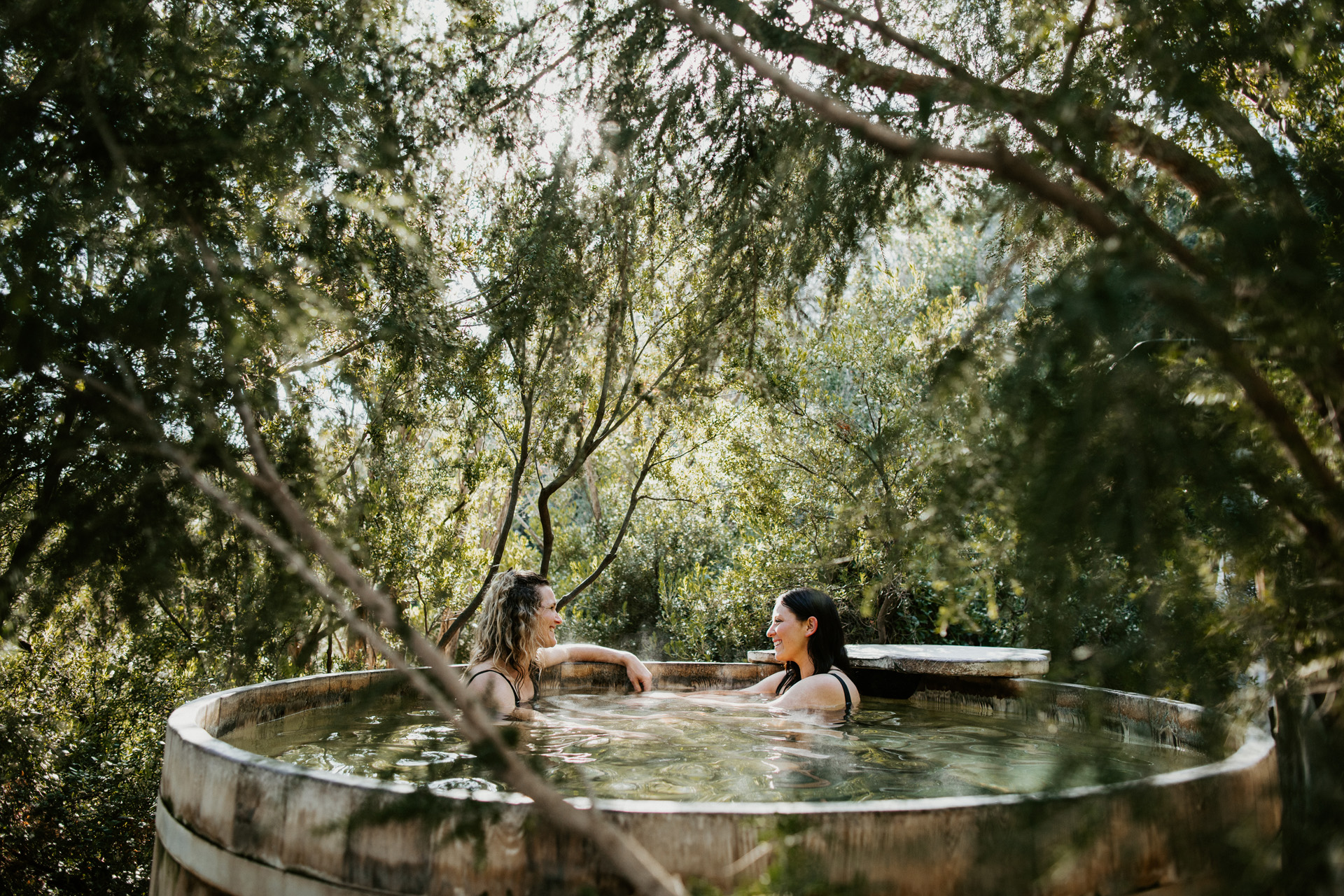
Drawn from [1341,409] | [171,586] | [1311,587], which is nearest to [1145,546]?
[1311,587]

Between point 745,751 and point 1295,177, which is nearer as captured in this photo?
point 1295,177

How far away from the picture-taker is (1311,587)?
2023 mm

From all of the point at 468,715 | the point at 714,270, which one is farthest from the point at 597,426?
the point at 468,715

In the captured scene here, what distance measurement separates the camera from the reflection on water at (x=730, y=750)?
312cm

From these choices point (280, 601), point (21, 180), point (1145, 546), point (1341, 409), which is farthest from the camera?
point (280, 601)

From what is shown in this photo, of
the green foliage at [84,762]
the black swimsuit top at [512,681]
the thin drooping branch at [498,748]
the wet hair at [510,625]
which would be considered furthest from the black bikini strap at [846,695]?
the green foliage at [84,762]

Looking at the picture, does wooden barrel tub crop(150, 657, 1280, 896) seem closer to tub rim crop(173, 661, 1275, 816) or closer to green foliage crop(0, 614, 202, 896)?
tub rim crop(173, 661, 1275, 816)

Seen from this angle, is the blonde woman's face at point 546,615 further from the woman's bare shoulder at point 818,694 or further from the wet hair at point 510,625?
the woman's bare shoulder at point 818,694

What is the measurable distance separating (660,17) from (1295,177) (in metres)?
2.10

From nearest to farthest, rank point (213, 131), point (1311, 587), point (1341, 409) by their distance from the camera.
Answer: point (1311, 587)
point (1341, 409)
point (213, 131)

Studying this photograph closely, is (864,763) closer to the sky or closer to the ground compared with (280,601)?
closer to the ground

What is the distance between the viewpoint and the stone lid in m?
4.83

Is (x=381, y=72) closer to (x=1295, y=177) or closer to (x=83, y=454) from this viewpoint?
(x=83, y=454)

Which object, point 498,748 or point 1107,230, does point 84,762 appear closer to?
point 498,748
